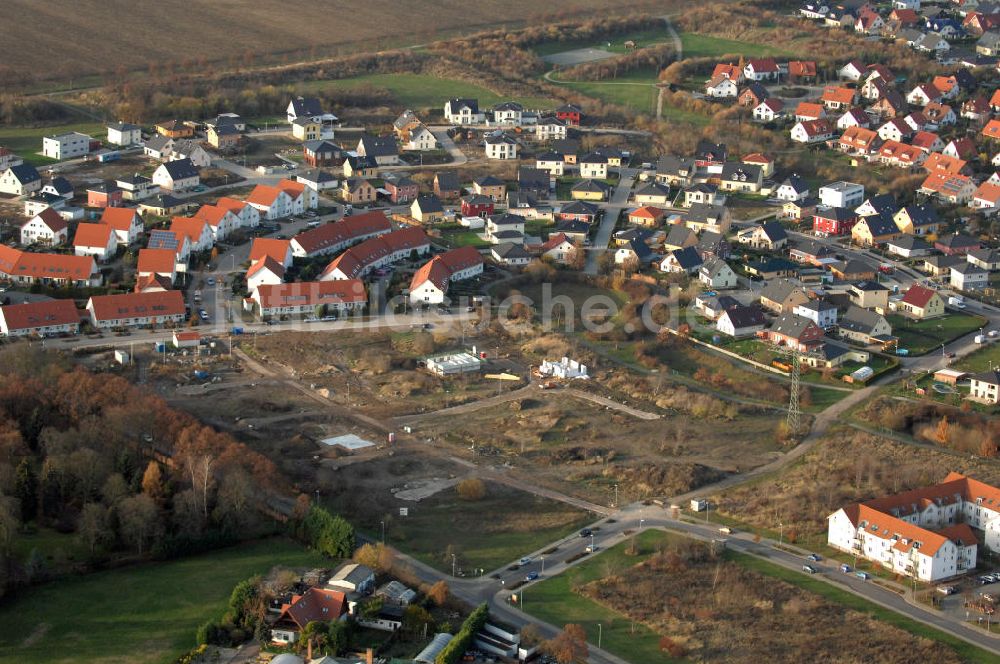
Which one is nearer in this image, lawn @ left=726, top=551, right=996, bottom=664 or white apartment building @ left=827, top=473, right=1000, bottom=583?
lawn @ left=726, top=551, right=996, bottom=664

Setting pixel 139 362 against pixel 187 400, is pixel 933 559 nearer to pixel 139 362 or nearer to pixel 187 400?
pixel 187 400

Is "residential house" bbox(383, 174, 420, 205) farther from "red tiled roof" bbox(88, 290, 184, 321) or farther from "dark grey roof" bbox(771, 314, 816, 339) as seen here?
"dark grey roof" bbox(771, 314, 816, 339)

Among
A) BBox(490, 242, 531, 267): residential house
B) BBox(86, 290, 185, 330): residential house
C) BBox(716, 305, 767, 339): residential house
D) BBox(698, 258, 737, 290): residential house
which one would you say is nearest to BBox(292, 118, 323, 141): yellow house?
BBox(490, 242, 531, 267): residential house

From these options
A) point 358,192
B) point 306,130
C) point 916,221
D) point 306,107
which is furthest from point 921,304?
point 306,107

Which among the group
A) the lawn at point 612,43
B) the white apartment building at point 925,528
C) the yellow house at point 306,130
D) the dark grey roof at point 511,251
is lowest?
the white apartment building at point 925,528

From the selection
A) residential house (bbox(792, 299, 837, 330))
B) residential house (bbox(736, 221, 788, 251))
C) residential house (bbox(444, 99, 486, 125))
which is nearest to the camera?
residential house (bbox(792, 299, 837, 330))

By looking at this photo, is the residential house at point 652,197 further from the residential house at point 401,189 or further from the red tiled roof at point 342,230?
the red tiled roof at point 342,230

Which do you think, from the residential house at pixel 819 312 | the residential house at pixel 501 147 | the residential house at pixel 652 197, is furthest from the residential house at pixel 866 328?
the residential house at pixel 501 147
